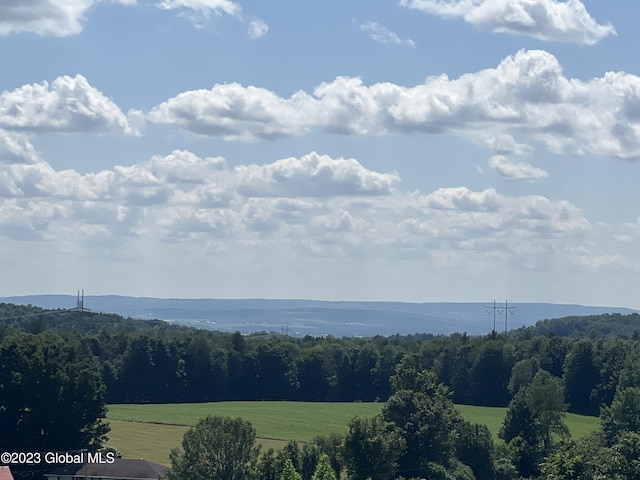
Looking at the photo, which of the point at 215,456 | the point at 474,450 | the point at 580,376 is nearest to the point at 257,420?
the point at 474,450


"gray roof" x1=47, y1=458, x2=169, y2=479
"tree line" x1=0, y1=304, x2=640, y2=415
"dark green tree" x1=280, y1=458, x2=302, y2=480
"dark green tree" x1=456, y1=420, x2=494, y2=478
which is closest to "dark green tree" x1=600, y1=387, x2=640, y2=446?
"dark green tree" x1=456, y1=420, x2=494, y2=478

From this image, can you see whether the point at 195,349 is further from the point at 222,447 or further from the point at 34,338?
the point at 222,447

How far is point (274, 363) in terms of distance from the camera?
17000 cm

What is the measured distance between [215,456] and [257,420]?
6042 centimetres

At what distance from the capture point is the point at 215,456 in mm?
69312

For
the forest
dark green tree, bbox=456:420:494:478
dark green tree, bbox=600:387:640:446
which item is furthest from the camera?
the forest

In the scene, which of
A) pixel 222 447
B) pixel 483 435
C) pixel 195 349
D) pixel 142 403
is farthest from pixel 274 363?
pixel 222 447

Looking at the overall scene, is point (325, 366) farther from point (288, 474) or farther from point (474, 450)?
point (288, 474)

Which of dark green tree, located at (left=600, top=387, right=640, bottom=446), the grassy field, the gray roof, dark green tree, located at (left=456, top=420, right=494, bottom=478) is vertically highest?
dark green tree, located at (left=600, top=387, right=640, bottom=446)

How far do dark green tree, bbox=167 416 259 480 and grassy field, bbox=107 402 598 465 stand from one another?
739 inches

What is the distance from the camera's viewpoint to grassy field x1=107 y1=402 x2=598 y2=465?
4050 inches

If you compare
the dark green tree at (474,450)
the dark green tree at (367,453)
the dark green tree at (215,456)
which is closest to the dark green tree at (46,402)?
the dark green tree at (215,456)

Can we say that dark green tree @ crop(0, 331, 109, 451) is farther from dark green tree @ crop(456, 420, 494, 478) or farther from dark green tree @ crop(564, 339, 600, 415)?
dark green tree @ crop(564, 339, 600, 415)

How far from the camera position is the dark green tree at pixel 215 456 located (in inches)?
2712
